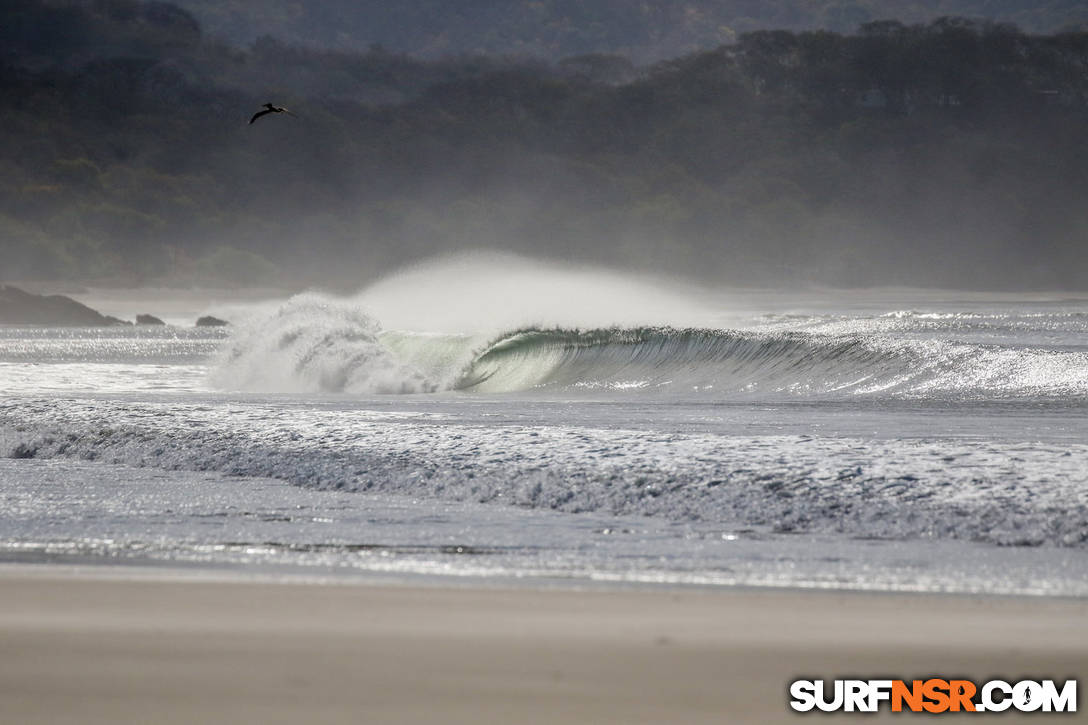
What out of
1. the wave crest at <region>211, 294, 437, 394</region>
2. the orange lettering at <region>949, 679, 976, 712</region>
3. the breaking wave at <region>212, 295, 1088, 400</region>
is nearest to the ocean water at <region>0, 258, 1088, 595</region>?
the breaking wave at <region>212, 295, 1088, 400</region>

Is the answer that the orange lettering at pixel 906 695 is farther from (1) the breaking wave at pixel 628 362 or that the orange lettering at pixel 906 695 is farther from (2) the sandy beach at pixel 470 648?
(1) the breaking wave at pixel 628 362

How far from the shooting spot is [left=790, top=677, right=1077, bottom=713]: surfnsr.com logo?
453cm

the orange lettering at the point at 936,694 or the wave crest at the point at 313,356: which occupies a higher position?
the wave crest at the point at 313,356

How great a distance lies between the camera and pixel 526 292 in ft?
171

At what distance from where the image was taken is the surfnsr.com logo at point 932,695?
4.53 meters

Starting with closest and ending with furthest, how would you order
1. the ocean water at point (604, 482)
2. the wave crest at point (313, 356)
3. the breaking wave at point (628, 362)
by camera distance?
the ocean water at point (604, 482) < the breaking wave at point (628, 362) < the wave crest at point (313, 356)

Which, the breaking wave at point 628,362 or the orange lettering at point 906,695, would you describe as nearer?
the orange lettering at point 906,695

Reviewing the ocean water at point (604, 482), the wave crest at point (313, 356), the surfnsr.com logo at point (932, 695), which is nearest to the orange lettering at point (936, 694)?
the surfnsr.com logo at point (932, 695)

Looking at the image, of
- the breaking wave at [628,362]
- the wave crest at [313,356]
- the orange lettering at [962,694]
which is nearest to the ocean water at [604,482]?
the breaking wave at [628,362]

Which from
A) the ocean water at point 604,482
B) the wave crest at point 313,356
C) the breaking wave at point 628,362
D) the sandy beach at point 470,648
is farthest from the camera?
the wave crest at point 313,356

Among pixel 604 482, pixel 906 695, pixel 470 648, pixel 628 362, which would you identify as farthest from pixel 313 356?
pixel 906 695

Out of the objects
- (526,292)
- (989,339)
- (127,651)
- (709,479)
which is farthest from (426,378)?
(526,292)

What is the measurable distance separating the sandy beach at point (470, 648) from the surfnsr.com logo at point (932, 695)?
0.29ft

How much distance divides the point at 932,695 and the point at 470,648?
5.81 ft
